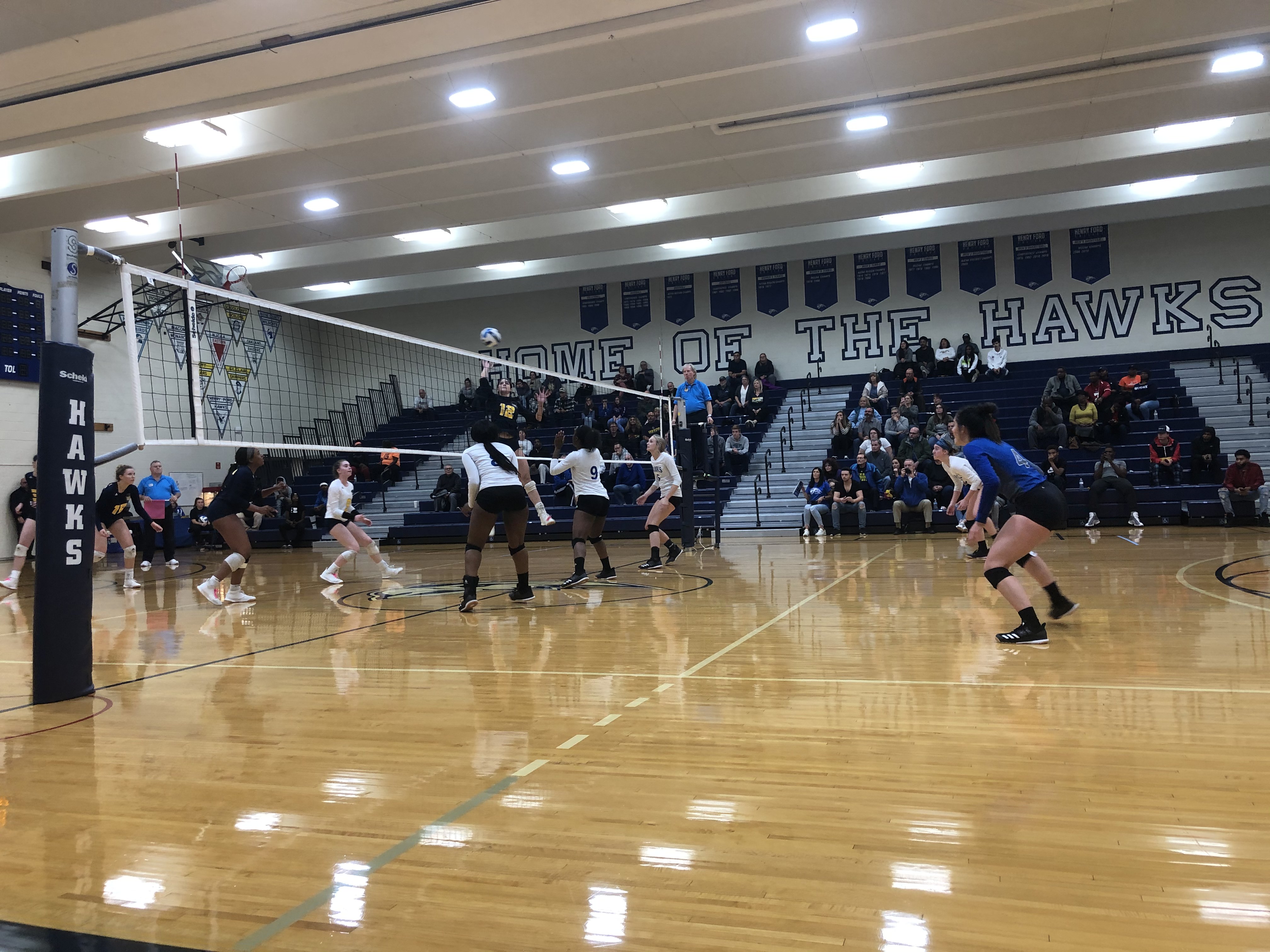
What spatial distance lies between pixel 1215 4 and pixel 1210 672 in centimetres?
851

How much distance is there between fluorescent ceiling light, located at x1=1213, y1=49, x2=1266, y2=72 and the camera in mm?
11211

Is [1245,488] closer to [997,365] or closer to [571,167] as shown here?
[997,365]

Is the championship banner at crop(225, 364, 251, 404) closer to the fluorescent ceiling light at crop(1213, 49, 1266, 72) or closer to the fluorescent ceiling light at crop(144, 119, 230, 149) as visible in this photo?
the fluorescent ceiling light at crop(144, 119, 230, 149)

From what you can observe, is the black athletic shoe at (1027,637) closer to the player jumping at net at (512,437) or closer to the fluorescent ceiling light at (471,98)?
the player jumping at net at (512,437)

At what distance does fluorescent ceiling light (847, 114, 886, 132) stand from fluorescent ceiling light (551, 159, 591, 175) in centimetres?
405

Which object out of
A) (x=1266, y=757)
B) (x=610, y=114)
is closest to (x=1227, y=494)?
(x=610, y=114)

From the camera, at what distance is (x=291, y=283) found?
862 inches

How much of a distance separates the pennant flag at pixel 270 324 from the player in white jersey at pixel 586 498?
656 inches

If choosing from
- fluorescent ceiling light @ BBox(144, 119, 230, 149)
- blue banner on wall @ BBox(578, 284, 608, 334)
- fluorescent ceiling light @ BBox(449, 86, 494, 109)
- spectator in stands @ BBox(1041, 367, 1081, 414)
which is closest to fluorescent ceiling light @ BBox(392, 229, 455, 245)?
fluorescent ceiling light @ BBox(144, 119, 230, 149)

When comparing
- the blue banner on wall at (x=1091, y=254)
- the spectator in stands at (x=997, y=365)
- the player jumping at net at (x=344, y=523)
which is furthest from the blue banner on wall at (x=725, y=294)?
the player jumping at net at (x=344, y=523)

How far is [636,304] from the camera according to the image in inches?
1015

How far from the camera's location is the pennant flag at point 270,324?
24016 mm

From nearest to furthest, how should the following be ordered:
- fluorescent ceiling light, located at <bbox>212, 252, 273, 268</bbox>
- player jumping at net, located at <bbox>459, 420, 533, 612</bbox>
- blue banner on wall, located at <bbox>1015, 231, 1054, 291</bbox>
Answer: player jumping at net, located at <bbox>459, 420, 533, 612</bbox> < fluorescent ceiling light, located at <bbox>212, 252, 273, 268</bbox> < blue banner on wall, located at <bbox>1015, 231, 1054, 291</bbox>

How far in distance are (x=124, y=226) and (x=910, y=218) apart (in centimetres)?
1585
